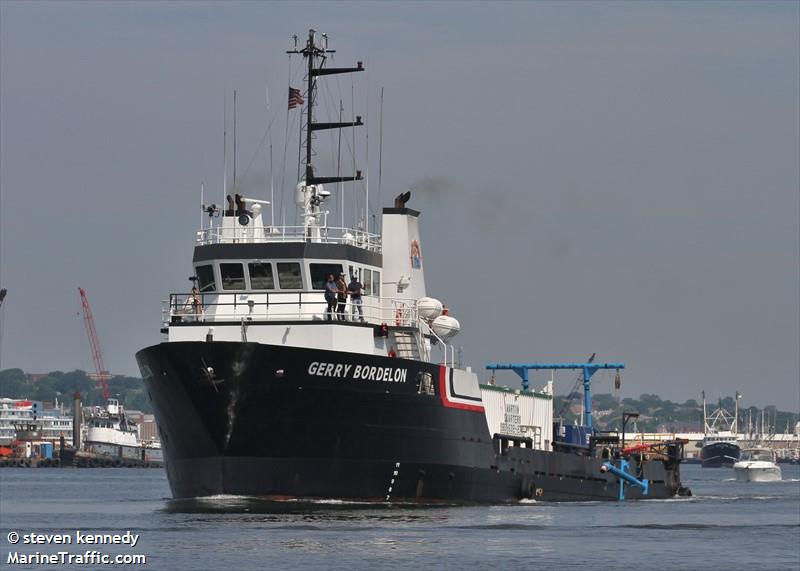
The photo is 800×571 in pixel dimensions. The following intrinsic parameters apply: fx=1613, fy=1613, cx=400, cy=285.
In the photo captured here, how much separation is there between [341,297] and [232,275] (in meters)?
3.67

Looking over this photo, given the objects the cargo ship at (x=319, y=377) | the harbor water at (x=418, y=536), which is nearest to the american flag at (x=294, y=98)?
the cargo ship at (x=319, y=377)

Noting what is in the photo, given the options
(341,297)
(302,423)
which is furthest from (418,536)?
(341,297)

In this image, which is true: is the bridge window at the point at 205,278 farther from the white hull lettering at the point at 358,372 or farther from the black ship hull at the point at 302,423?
the white hull lettering at the point at 358,372

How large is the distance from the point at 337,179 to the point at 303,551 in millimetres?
19070

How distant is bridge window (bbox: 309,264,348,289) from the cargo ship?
44 mm

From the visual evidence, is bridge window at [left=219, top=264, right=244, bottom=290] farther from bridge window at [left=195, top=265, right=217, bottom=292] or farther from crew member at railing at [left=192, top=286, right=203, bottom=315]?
crew member at railing at [left=192, top=286, right=203, bottom=315]

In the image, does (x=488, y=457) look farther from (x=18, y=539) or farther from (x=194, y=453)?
(x=18, y=539)

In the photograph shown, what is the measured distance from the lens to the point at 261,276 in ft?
165

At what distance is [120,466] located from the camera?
191 metres

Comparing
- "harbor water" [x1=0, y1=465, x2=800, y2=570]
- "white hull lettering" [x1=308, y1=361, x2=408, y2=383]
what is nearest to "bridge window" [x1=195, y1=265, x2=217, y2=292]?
"white hull lettering" [x1=308, y1=361, x2=408, y2=383]

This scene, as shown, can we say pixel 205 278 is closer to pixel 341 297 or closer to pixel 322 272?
pixel 322 272

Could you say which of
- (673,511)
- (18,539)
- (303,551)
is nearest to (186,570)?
(303,551)

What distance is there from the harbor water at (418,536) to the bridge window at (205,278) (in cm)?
680

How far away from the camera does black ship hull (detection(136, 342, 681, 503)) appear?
151 ft
